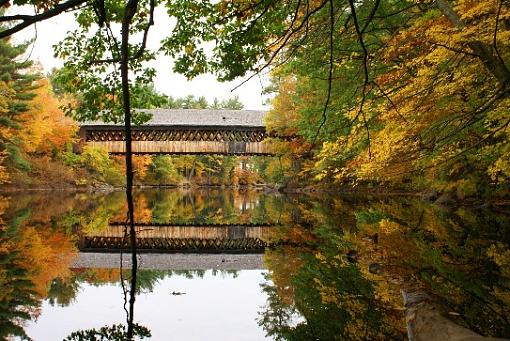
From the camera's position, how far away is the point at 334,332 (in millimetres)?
4941

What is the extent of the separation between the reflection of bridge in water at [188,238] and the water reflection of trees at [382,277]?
1229mm

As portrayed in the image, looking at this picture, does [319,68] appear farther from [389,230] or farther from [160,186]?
[160,186]

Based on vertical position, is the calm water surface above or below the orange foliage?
below

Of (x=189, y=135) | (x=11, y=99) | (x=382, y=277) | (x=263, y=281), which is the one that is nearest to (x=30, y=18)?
(x=382, y=277)

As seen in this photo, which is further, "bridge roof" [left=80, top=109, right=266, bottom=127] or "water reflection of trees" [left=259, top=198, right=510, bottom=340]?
"bridge roof" [left=80, top=109, right=266, bottom=127]

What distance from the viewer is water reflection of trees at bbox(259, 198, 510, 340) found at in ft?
17.0

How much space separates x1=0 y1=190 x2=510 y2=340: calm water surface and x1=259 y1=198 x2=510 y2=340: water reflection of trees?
22mm

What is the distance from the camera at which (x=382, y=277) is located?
709 centimetres

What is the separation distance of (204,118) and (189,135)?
1.89m

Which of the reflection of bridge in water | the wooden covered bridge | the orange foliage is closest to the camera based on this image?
the reflection of bridge in water

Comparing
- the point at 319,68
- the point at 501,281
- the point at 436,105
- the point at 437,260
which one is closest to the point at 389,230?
the point at 436,105

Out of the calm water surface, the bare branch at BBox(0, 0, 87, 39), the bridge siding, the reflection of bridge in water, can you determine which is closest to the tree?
the bridge siding

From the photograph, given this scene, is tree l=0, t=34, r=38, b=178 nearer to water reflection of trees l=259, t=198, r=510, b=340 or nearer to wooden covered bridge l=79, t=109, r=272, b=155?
wooden covered bridge l=79, t=109, r=272, b=155

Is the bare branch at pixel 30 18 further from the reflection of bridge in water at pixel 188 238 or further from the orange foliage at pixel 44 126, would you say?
the orange foliage at pixel 44 126
